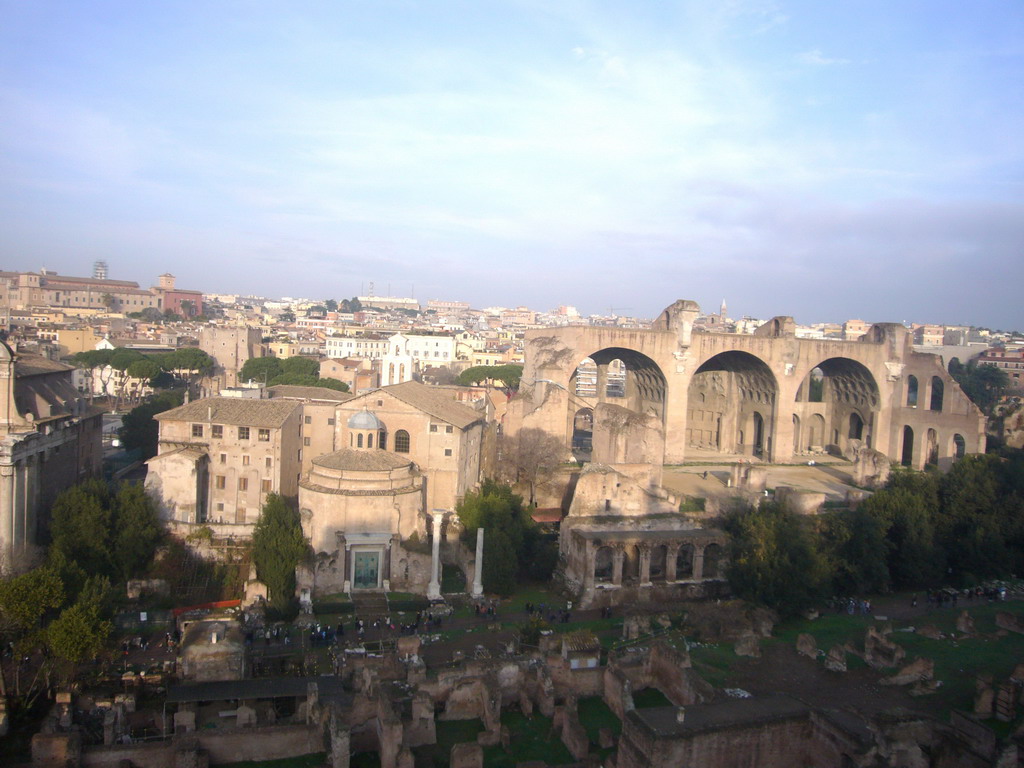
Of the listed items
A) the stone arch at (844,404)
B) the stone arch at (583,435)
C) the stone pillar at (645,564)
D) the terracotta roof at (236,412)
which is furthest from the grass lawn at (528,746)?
the stone arch at (844,404)

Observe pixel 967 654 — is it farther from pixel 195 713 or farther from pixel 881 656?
pixel 195 713

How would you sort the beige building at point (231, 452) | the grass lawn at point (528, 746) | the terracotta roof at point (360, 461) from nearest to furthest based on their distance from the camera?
the grass lawn at point (528, 746), the terracotta roof at point (360, 461), the beige building at point (231, 452)

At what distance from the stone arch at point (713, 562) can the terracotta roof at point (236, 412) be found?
13.5 meters

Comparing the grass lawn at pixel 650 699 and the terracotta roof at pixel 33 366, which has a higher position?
the terracotta roof at pixel 33 366

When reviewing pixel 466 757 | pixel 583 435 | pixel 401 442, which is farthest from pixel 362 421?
pixel 583 435

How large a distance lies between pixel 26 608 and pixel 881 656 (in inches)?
679

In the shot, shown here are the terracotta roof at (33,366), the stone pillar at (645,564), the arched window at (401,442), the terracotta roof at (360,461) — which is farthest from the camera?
the arched window at (401,442)

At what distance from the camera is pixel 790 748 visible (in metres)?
12.6

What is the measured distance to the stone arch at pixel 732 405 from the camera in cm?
3984

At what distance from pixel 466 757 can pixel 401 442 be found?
→ 1384cm

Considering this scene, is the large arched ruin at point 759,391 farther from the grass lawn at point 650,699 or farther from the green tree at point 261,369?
the green tree at point 261,369

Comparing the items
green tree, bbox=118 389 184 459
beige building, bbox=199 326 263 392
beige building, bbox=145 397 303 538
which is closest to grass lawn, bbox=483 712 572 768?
beige building, bbox=145 397 303 538

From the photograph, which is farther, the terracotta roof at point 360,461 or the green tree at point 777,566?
the terracotta roof at point 360,461

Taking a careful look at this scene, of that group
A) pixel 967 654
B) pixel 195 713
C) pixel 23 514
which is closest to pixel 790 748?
pixel 967 654
